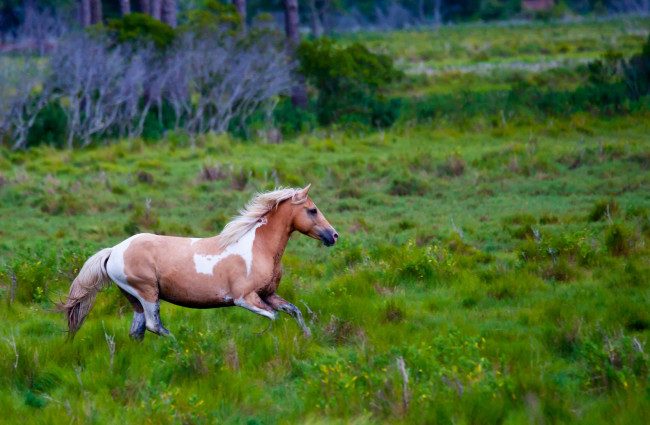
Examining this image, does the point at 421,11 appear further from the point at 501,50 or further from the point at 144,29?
the point at 144,29

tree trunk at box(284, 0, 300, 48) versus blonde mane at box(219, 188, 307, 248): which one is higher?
tree trunk at box(284, 0, 300, 48)

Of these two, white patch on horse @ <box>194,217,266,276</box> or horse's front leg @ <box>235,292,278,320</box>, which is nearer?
horse's front leg @ <box>235,292,278,320</box>

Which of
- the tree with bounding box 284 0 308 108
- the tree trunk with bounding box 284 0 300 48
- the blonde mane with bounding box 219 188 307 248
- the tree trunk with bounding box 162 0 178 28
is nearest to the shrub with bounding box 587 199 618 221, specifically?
the blonde mane with bounding box 219 188 307 248

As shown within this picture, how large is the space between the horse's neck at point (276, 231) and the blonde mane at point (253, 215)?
68 mm

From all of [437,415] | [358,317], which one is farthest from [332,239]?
[437,415]

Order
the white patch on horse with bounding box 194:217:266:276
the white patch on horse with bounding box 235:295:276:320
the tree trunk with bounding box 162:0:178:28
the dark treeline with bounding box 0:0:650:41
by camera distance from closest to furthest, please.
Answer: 1. the white patch on horse with bounding box 235:295:276:320
2. the white patch on horse with bounding box 194:217:266:276
3. the tree trunk with bounding box 162:0:178:28
4. the dark treeline with bounding box 0:0:650:41

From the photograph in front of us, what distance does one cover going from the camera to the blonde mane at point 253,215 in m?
6.12

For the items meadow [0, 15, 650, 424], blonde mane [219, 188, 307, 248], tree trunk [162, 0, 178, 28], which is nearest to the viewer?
meadow [0, 15, 650, 424]

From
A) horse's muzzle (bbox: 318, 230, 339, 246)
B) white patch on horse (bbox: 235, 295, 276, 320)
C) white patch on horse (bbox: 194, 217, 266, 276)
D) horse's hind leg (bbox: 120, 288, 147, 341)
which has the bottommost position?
horse's hind leg (bbox: 120, 288, 147, 341)

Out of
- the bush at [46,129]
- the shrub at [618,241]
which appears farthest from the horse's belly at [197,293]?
the bush at [46,129]

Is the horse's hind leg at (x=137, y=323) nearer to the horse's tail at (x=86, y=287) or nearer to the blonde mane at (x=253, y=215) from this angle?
the horse's tail at (x=86, y=287)

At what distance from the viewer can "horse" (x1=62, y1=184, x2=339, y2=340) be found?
5.89m

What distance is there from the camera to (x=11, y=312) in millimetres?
7031

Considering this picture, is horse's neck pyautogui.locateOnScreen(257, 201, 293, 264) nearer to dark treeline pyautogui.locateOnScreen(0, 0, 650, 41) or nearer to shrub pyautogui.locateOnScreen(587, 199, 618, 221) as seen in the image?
shrub pyautogui.locateOnScreen(587, 199, 618, 221)
